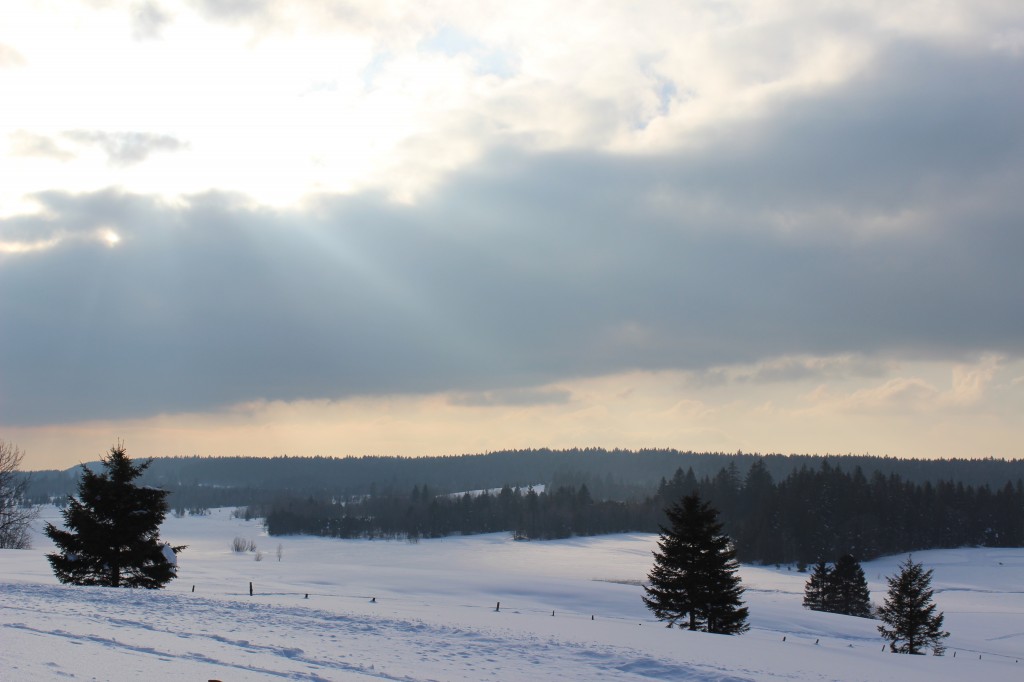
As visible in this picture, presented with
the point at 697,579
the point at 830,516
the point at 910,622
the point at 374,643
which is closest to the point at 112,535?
the point at 374,643

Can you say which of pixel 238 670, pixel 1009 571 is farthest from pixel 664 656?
pixel 1009 571

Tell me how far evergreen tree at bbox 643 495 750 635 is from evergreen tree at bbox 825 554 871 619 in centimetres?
3101

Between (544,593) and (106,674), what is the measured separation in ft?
170

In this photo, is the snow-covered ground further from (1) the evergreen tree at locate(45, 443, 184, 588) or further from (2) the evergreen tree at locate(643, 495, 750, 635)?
(2) the evergreen tree at locate(643, 495, 750, 635)

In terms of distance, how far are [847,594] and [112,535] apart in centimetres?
5731

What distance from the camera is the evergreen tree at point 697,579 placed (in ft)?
129

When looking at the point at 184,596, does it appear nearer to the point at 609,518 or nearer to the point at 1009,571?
the point at 1009,571

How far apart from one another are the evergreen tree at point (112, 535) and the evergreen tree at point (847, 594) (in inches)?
2119

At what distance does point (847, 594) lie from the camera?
219 feet

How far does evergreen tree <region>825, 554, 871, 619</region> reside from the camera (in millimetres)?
66625

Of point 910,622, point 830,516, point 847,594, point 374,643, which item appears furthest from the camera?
point 830,516

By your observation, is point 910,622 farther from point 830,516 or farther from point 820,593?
point 830,516

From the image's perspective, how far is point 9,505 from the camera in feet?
223

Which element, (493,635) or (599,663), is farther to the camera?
(493,635)
